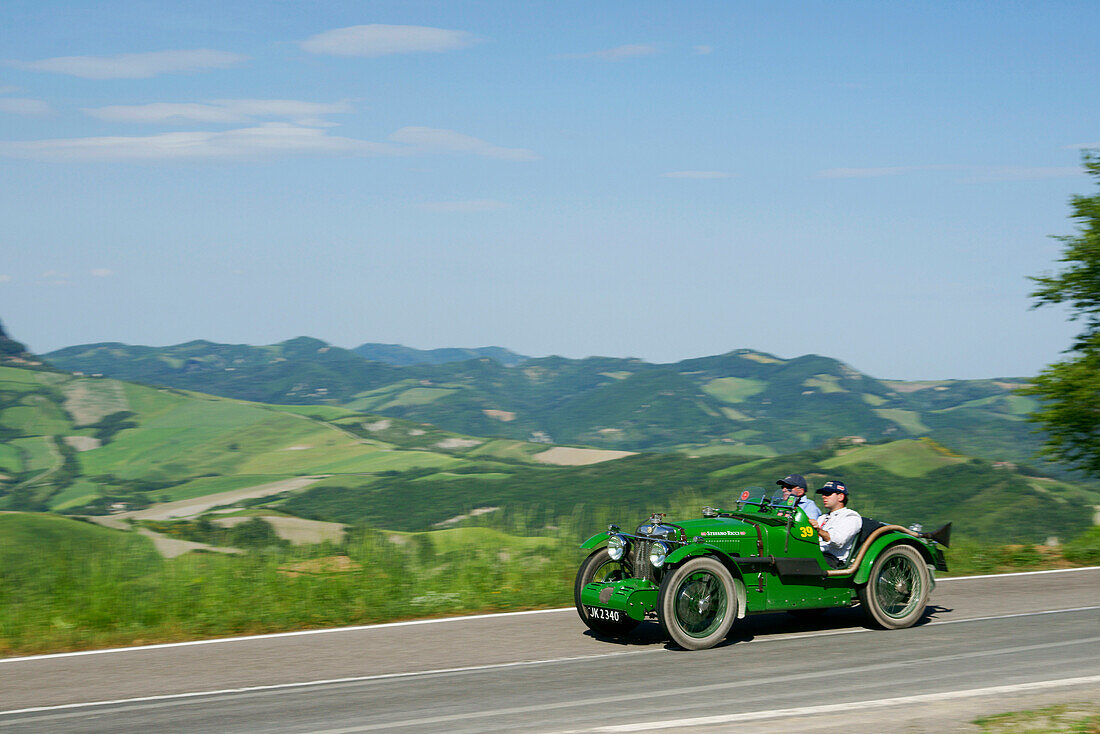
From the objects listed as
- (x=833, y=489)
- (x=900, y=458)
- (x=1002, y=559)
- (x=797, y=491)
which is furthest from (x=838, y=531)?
(x=900, y=458)

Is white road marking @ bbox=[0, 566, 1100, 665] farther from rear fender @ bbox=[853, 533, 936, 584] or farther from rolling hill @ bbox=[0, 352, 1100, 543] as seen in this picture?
rolling hill @ bbox=[0, 352, 1100, 543]

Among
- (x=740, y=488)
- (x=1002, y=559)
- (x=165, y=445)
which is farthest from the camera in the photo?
(x=165, y=445)

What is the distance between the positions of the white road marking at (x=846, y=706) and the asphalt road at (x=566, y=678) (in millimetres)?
19

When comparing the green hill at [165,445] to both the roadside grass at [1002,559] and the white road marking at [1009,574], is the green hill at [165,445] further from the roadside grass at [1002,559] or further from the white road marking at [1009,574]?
the white road marking at [1009,574]

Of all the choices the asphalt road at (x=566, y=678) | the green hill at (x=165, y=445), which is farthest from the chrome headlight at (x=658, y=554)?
the green hill at (x=165, y=445)

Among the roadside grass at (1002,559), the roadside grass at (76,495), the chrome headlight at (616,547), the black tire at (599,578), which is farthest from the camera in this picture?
the roadside grass at (76,495)

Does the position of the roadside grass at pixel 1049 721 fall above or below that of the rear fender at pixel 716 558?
below

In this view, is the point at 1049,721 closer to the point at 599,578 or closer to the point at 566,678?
the point at 566,678

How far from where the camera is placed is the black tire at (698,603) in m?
9.09

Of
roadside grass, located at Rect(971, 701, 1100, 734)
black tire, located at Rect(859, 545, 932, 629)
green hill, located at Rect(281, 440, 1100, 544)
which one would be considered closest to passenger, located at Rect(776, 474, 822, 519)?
black tire, located at Rect(859, 545, 932, 629)

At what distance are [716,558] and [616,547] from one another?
35.8 inches

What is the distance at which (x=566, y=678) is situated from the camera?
27.4 ft

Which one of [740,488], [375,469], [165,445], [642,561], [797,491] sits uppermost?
[797,491]

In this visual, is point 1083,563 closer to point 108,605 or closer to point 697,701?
point 697,701
